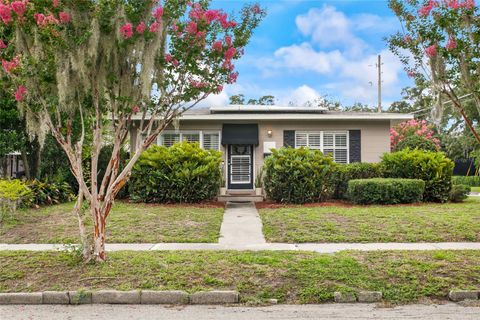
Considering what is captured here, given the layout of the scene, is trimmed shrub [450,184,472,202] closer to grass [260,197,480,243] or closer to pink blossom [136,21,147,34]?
grass [260,197,480,243]

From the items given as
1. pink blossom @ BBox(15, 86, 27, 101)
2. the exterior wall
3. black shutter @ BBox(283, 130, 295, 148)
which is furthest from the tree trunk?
black shutter @ BBox(283, 130, 295, 148)

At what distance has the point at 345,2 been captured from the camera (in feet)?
35.0

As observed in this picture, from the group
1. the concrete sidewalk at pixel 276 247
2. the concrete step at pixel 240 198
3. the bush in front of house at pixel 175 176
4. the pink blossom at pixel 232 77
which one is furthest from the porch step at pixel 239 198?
the pink blossom at pixel 232 77

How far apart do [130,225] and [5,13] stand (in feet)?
16.9

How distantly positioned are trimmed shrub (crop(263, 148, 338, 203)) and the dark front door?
339 centimetres

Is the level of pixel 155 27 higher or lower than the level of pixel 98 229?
higher

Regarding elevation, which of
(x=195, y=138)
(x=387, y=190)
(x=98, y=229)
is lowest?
(x=98, y=229)

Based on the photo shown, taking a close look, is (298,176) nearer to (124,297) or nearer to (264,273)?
(264,273)

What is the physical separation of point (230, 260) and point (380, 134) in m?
11.9

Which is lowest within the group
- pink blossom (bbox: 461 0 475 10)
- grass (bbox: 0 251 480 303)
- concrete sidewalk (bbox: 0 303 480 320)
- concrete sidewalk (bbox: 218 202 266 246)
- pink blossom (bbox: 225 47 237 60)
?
concrete sidewalk (bbox: 0 303 480 320)

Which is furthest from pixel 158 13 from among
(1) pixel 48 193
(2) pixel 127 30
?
(1) pixel 48 193

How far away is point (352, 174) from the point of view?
13.7 metres

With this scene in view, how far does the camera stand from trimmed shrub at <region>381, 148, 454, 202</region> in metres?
13.1

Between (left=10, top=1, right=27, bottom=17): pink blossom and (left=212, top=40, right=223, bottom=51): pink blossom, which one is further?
(left=212, top=40, right=223, bottom=51): pink blossom
